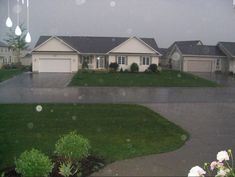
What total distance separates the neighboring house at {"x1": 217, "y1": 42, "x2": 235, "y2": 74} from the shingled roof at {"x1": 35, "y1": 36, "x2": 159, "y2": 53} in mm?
9530

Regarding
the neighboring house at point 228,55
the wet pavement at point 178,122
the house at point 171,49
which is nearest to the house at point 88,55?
the house at point 171,49

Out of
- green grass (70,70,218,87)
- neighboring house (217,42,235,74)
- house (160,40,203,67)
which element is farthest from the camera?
house (160,40,203,67)

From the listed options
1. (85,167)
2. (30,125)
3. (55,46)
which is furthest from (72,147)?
(55,46)

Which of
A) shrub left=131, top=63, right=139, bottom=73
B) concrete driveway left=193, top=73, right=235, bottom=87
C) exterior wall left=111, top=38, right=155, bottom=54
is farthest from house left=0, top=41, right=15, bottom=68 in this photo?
concrete driveway left=193, top=73, right=235, bottom=87

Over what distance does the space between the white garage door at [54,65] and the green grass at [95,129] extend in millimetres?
24849

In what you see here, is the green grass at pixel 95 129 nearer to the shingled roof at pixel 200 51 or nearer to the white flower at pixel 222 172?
the white flower at pixel 222 172

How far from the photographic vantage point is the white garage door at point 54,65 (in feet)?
129

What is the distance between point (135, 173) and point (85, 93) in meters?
13.7

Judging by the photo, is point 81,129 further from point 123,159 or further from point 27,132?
point 123,159

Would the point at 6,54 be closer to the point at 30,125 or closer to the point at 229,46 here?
the point at 229,46

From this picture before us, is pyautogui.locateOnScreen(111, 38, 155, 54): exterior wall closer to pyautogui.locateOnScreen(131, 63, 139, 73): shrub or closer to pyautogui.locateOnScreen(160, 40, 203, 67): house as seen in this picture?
pyautogui.locateOnScreen(131, 63, 139, 73): shrub

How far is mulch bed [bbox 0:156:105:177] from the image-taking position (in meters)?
6.07

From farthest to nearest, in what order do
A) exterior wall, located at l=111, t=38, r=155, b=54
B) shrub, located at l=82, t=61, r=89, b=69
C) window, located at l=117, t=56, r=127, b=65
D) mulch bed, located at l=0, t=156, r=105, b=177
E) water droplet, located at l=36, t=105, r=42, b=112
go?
shrub, located at l=82, t=61, r=89, b=69, window, located at l=117, t=56, r=127, b=65, exterior wall, located at l=111, t=38, r=155, b=54, water droplet, located at l=36, t=105, r=42, b=112, mulch bed, located at l=0, t=156, r=105, b=177

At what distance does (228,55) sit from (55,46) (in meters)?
21.8
